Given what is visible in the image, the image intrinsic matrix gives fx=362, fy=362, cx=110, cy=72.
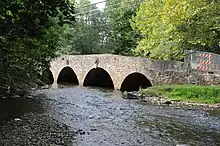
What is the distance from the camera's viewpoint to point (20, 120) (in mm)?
10875

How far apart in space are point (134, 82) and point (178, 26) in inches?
378

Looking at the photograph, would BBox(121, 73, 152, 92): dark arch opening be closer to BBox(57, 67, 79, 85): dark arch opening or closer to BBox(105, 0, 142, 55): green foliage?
BBox(57, 67, 79, 85): dark arch opening

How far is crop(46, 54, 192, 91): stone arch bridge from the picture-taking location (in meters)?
21.7

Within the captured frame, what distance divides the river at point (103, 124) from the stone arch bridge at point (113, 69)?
6.28 m

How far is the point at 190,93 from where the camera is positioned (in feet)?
57.3

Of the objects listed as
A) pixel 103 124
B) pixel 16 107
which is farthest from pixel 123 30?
pixel 103 124

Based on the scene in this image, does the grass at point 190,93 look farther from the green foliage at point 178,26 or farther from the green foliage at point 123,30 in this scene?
the green foliage at point 123,30

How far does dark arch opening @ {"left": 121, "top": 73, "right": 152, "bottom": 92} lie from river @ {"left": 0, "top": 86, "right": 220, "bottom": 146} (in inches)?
362

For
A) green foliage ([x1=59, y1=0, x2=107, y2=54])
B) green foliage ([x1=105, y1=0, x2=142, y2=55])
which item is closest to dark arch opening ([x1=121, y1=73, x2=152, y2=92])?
green foliage ([x1=105, y1=0, x2=142, y2=55])

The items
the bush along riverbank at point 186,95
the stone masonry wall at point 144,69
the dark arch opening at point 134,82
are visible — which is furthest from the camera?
the dark arch opening at point 134,82

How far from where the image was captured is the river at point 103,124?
8.61 m

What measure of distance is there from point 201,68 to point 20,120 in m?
11.2

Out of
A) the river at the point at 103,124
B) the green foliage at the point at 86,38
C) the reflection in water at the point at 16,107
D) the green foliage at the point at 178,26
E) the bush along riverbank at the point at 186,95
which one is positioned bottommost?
the river at the point at 103,124

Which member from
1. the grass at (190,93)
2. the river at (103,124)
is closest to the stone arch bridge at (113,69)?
the grass at (190,93)
